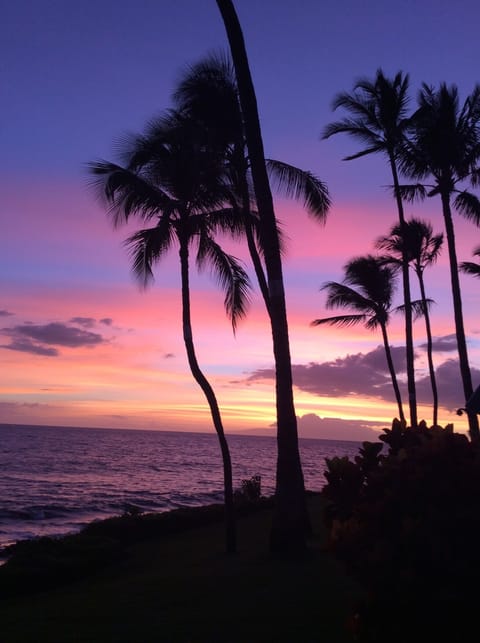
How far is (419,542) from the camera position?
16.3ft

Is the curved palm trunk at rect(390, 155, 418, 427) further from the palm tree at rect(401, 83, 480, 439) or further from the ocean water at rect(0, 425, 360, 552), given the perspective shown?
the ocean water at rect(0, 425, 360, 552)

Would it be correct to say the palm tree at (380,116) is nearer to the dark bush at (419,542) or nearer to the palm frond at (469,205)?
the palm frond at (469,205)

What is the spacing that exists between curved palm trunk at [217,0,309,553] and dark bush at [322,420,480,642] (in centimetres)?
751

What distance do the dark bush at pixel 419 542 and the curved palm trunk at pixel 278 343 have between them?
24.6 ft

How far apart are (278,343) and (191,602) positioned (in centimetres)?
548

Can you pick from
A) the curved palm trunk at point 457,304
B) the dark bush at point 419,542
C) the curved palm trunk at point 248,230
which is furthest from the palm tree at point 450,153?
the dark bush at point 419,542

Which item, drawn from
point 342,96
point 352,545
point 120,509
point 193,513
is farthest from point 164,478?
→ point 352,545

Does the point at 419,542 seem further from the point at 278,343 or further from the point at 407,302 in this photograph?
the point at 407,302


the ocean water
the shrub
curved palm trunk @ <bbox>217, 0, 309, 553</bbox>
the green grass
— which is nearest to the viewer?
the green grass

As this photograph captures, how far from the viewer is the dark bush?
4.93 metres

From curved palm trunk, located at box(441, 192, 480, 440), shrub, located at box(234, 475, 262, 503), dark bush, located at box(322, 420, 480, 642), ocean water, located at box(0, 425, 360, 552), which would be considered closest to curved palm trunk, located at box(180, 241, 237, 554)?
Result: curved palm trunk, located at box(441, 192, 480, 440)

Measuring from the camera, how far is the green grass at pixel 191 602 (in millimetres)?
8102

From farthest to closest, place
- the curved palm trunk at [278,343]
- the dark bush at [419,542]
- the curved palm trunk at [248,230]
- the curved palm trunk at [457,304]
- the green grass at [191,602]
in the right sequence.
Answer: the curved palm trunk at [457,304]
the curved palm trunk at [248,230]
the curved palm trunk at [278,343]
the green grass at [191,602]
the dark bush at [419,542]

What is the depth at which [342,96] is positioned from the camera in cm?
2312
